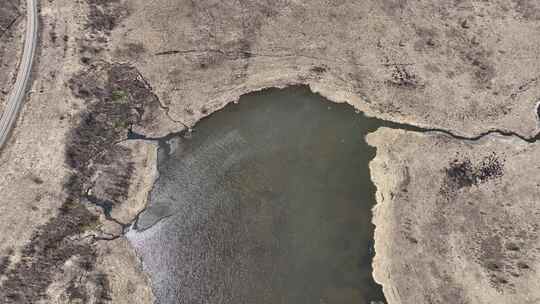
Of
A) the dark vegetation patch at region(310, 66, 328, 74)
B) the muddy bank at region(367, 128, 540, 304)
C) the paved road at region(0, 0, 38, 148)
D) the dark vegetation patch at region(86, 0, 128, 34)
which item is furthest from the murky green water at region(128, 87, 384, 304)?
the dark vegetation patch at region(86, 0, 128, 34)

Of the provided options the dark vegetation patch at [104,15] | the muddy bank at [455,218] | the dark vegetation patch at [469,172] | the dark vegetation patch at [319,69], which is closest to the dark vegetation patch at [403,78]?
the muddy bank at [455,218]

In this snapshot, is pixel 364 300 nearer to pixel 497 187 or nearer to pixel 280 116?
pixel 497 187

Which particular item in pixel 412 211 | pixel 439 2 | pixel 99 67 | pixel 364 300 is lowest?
pixel 364 300

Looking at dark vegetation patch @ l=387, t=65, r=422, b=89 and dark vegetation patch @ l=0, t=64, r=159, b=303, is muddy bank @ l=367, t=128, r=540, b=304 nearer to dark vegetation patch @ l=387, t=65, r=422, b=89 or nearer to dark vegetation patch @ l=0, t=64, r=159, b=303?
dark vegetation patch @ l=387, t=65, r=422, b=89

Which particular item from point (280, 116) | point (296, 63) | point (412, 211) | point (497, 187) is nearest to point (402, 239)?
point (412, 211)

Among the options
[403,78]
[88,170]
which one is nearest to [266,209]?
[88,170]
